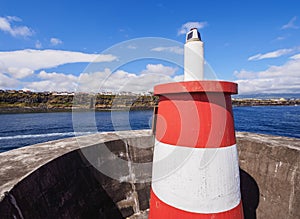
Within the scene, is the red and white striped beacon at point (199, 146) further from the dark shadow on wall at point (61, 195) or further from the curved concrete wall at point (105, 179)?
the curved concrete wall at point (105, 179)

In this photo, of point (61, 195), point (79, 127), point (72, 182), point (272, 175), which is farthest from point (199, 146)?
point (79, 127)

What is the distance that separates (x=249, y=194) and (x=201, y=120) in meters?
3.84

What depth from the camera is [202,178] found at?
2.13m

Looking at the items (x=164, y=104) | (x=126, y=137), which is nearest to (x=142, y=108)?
(x=126, y=137)

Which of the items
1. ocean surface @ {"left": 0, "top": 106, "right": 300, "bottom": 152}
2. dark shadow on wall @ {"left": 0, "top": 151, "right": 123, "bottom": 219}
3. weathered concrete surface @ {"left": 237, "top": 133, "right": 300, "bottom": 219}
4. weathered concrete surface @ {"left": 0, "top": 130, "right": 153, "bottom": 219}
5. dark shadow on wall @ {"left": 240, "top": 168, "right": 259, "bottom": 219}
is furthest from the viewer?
ocean surface @ {"left": 0, "top": 106, "right": 300, "bottom": 152}

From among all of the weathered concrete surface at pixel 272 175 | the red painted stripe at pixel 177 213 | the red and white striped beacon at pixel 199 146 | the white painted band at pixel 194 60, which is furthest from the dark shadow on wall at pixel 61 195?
the weathered concrete surface at pixel 272 175

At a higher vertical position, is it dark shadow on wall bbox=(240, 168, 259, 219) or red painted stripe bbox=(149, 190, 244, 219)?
red painted stripe bbox=(149, 190, 244, 219)

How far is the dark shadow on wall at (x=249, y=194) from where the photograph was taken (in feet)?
15.1

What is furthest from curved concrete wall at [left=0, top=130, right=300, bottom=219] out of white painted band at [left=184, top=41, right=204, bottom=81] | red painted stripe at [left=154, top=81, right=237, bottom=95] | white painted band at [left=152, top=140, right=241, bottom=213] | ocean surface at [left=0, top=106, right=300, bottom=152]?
ocean surface at [left=0, top=106, right=300, bottom=152]

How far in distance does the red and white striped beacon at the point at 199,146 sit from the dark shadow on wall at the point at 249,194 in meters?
2.85

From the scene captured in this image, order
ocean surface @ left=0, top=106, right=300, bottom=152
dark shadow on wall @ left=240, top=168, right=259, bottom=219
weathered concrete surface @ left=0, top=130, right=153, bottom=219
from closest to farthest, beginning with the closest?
1. weathered concrete surface @ left=0, top=130, right=153, bottom=219
2. dark shadow on wall @ left=240, top=168, right=259, bottom=219
3. ocean surface @ left=0, top=106, right=300, bottom=152

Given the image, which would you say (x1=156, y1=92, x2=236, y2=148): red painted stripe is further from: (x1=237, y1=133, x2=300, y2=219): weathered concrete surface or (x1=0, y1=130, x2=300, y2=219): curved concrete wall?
(x1=237, y1=133, x2=300, y2=219): weathered concrete surface

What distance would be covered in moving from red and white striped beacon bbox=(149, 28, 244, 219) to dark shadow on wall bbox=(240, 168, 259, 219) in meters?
2.85

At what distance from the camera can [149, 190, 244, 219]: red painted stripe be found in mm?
2178
